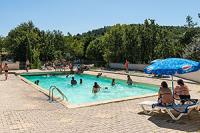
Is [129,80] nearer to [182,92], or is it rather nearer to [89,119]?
[182,92]

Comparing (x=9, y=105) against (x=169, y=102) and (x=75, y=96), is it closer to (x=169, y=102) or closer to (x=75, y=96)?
(x=169, y=102)

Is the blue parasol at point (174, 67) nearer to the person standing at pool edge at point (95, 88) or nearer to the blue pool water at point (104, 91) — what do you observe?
the blue pool water at point (104, 91)

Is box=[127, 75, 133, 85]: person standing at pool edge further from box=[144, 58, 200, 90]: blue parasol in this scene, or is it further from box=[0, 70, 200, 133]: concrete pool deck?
box=[144, 58, 200, 90]: blue parasol

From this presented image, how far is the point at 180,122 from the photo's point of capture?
9406 millimetres

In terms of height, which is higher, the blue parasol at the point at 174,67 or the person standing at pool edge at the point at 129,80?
the blue parasol at the point at 174,67

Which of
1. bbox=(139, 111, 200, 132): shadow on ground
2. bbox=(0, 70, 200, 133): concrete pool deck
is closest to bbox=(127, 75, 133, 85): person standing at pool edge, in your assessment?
bbox=(0, 70, 200, 133): concrete pool deck

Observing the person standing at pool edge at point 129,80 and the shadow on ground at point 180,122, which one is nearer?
the shadow on ground at point 180,122

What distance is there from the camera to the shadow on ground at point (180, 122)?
8.75 m

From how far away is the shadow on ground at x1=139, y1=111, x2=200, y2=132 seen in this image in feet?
28.7

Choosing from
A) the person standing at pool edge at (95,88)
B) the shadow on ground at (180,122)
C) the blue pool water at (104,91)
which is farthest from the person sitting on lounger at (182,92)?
the person standing at pool edge at (95,88)

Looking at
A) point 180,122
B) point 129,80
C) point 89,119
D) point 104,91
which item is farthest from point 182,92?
point 129,80

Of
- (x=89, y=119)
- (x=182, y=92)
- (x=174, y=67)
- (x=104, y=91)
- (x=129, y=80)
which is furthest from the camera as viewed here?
(x=129, y=80)

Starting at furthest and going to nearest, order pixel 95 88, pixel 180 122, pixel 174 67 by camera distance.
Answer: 1. pixel 95 88
2. pixel 174 67
3. pixel 180 122

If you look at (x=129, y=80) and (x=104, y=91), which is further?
(x=129, y=80)
